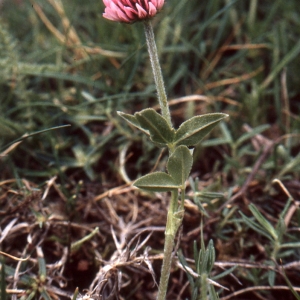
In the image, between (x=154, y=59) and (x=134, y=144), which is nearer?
(x=154, y=59)

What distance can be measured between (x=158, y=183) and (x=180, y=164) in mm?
123

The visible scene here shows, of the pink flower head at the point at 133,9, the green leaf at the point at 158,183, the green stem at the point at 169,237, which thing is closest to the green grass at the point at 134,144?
the green stem at the point at 169,237

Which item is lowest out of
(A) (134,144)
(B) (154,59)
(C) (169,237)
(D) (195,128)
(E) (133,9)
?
(A) (134,144)

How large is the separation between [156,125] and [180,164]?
194 millimetres

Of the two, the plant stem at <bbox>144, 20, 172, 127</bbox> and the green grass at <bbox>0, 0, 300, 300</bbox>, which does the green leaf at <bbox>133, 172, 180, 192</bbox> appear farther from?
the green grass at <bbox>0, 0, 300, 300</bbox>

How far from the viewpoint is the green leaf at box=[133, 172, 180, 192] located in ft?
6.06

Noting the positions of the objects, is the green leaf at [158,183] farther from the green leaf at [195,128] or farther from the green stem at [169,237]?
the green leaf at [195,128]

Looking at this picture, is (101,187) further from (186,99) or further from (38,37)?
(38,37)

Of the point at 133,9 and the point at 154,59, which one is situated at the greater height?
the point at 133,9

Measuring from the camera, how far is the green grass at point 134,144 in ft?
7.29

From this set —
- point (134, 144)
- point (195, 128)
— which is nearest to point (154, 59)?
point (195, 128)

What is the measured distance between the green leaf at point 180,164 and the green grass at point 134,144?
0.36 meters

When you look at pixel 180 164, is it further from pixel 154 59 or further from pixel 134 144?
pixel 134 144

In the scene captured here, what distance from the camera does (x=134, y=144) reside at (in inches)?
112
